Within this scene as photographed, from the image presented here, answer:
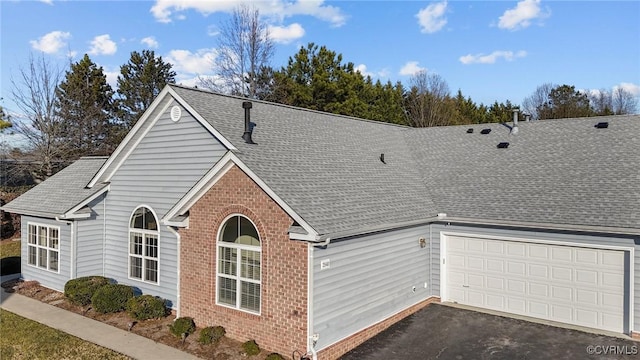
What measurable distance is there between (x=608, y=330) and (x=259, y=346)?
9258 mm

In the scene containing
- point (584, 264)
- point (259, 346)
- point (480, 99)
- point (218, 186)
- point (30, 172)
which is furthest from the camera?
point (480, 99)

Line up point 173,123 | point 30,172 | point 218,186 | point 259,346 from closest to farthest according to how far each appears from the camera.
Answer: point 259,346 → point 218,186 → point 173,123 → point 30,172

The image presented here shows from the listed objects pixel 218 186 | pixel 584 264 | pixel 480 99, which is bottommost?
pixel 584 264

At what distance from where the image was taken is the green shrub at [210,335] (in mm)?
10547

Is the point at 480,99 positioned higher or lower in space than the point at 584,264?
higher

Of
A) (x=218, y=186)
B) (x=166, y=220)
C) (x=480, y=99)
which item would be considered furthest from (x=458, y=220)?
(x=480, y=99)

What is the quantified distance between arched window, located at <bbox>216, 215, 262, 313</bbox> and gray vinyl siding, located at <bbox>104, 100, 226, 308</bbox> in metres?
2.54

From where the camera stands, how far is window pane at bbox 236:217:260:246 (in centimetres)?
1055

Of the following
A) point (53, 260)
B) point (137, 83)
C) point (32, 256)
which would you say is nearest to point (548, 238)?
point (53, 260)

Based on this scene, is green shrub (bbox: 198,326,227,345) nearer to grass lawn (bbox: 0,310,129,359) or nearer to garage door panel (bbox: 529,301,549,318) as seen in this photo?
grass lawn (bbox: 0,310,129,359)

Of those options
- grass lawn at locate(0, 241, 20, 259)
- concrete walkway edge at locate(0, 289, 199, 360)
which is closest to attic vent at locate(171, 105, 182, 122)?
concrete walkway edge at locate(0, 289, 199, 360)

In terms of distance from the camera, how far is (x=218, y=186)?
11047 millimetres

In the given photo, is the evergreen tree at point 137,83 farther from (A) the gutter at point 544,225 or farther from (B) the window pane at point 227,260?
(A) the gutter at point 544,225

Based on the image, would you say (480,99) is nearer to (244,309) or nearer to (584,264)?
(584,264)
